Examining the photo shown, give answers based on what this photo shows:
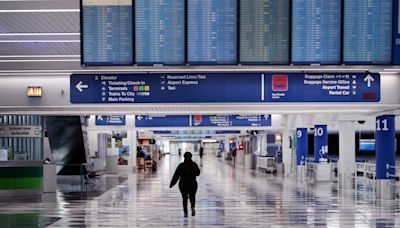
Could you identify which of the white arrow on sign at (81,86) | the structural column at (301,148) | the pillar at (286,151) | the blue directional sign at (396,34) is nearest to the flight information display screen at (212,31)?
the blue directional sign at (396,34)

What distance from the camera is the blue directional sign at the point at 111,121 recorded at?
29.8 metres

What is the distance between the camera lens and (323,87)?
1277 centimetres

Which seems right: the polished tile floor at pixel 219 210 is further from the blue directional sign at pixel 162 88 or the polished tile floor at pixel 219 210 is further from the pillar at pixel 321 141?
the pillar at pixel 321 141

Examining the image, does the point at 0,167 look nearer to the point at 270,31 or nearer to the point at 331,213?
the point at 331,213

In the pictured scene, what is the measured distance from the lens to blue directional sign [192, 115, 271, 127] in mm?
30203

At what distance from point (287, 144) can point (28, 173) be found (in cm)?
1968

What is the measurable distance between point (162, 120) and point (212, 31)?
2102 centimetres

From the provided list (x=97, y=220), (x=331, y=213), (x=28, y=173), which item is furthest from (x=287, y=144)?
(x=97, y=220)

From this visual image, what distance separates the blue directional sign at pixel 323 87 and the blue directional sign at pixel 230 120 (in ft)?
55.7

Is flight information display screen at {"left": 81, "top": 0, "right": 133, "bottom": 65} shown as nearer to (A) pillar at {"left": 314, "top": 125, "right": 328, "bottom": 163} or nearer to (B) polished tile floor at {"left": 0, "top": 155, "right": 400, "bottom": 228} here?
(B) polished tile floor at {"left": 0, "top": 155, "right": 400, "bottom": 228}

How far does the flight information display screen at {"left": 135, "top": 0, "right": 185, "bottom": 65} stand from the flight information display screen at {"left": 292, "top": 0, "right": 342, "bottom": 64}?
1.78m

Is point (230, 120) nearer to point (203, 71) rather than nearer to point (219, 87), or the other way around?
point (219, 87)

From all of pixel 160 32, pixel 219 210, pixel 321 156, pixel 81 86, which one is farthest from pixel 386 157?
pixel 321 156

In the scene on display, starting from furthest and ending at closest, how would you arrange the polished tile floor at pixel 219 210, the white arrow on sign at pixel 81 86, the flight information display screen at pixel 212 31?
the polished tile floor at pixel 219 210 → the white arrow on sign at pixel 81 86 → the flight information display screen at pixel 212 31
